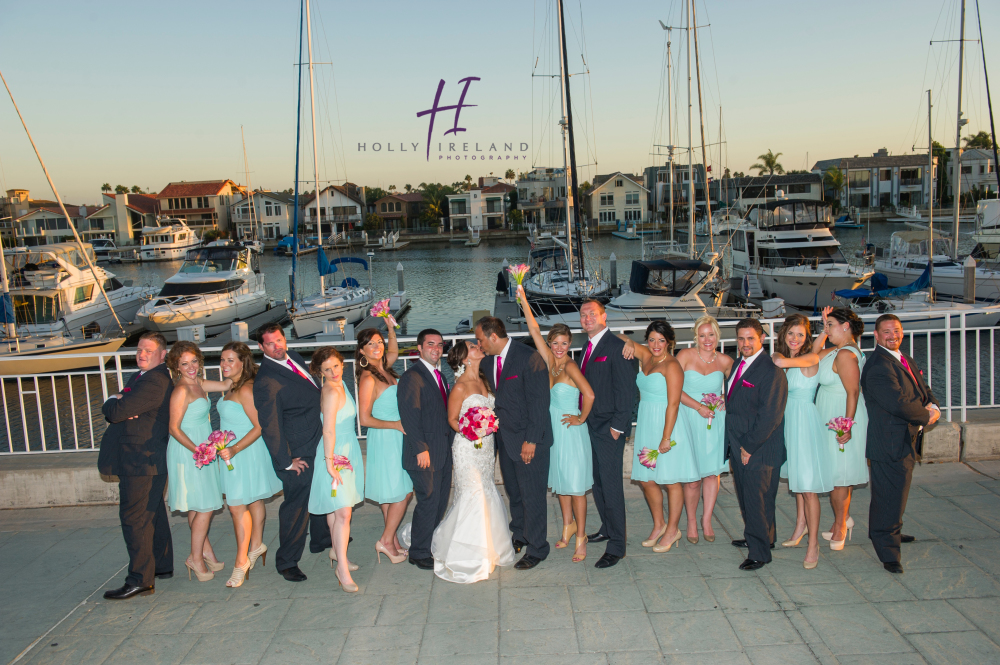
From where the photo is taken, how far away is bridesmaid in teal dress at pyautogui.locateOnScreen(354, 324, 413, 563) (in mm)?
4691

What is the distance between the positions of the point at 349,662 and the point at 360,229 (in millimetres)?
91378

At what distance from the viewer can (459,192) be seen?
95.2m

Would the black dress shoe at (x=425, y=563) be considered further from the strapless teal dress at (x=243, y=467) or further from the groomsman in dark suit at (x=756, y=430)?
the groomsman in dark suit at (x=756, y=430)

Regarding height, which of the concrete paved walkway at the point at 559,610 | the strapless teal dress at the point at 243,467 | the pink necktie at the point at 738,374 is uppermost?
the pink necktie at the point at 738,374

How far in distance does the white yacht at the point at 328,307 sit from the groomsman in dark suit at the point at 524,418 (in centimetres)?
1868

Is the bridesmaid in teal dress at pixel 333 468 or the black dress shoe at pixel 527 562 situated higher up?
the bridesmaid in teal dress at pixel 333 468

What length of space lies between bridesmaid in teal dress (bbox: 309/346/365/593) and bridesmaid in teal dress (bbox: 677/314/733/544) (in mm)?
2347

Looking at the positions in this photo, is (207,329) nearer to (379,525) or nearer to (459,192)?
(379,525)

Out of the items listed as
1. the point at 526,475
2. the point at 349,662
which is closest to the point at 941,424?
the point at 526,475

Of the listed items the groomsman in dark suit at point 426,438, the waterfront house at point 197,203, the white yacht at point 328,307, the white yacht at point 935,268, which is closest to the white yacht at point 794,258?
the white yacht at point 935,268

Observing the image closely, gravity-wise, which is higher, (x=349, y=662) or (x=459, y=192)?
(x=459, y=192)

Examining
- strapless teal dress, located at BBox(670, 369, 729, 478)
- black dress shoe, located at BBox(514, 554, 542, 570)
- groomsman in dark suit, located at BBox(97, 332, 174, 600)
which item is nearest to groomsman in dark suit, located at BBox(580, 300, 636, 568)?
black dress shoe, located at BBox(514, 554, 542, 570)

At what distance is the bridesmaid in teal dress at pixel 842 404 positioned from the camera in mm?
4570

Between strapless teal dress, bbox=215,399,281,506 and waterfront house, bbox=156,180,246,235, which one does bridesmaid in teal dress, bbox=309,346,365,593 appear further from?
waterfront house, bbox=156,180,246,235
